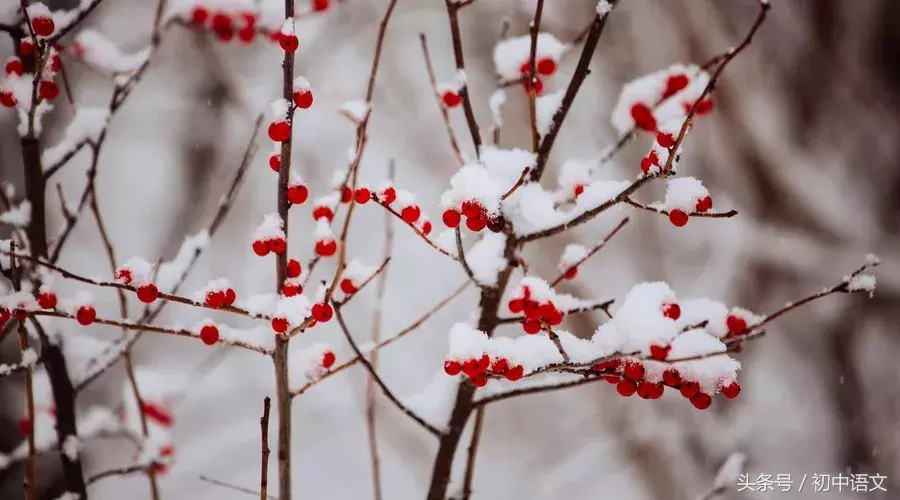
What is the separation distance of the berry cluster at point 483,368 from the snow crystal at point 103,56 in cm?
88

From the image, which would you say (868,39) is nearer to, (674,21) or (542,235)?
(674,21)

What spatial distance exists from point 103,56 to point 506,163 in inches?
34.5

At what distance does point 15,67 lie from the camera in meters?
0.94

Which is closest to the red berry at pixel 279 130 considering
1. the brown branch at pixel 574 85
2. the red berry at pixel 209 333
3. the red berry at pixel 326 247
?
the red berry at pixel 326 247

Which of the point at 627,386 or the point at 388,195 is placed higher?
the point at 388,195

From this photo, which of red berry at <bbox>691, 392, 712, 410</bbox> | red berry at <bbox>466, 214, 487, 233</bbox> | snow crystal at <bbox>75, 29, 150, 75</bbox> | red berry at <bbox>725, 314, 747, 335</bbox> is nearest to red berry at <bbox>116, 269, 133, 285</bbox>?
red berry at <bbox>466, 214, 487, 233</bbox>

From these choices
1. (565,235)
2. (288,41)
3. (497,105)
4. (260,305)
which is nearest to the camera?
(288,41)

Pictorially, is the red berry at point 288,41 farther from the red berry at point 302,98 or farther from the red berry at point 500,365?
the red berry at point 500,365

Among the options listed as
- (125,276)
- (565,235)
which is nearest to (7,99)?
(125,276)

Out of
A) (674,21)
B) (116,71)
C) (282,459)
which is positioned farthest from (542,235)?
(674,21)

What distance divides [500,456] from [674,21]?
302 cm

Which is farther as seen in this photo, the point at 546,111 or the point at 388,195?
the point at 546,111

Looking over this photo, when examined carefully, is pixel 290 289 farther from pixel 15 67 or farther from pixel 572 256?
pixel 15 67

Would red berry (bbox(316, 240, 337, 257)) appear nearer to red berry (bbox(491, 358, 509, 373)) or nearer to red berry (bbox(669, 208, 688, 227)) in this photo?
red berry (bbox(491, 358, 509, 373))
